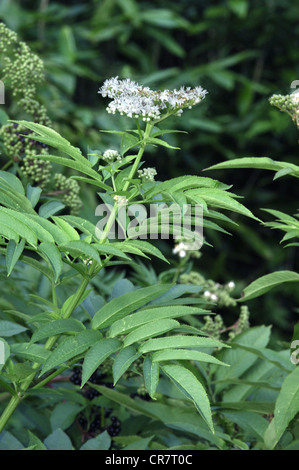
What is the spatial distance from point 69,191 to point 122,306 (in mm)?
389

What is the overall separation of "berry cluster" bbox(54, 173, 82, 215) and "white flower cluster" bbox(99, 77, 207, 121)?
327 mm

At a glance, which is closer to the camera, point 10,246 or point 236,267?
point 10,246

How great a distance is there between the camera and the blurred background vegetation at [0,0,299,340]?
9.77ft

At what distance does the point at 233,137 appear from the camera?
11.0ft

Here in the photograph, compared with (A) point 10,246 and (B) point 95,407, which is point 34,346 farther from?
(B) point 95,407

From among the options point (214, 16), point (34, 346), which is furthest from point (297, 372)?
point (214, 16)

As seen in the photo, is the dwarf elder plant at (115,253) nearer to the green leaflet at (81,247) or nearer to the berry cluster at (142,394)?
the green leaflet at (81,247)

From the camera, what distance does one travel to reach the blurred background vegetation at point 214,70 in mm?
2977

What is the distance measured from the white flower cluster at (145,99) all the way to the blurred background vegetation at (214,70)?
77.8 inches

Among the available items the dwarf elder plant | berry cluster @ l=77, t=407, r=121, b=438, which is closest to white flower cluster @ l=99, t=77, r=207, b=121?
the dwarf elder plant

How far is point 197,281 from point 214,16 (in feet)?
7.99

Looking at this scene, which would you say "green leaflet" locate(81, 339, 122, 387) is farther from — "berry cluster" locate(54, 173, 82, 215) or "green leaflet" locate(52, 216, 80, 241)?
"berry cluster" locate(54, 173, 82, 215)

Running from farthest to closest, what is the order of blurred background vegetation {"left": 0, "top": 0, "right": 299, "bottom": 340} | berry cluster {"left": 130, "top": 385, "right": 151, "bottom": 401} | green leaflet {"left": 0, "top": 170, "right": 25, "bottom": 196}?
blurred background vegetation {"left": 0, "top": 0, "right": 299, "bottom": 340} < berry cluster {"left": 130, "top": 385, "right": 151, "bottom": 401} < green leaflet {"left": 0, "top": 170, "right": 25, "bottom": 196}

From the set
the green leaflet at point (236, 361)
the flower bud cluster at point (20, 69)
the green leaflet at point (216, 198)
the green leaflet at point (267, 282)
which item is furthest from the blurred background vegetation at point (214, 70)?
the green leaflet at point (216, 198)
